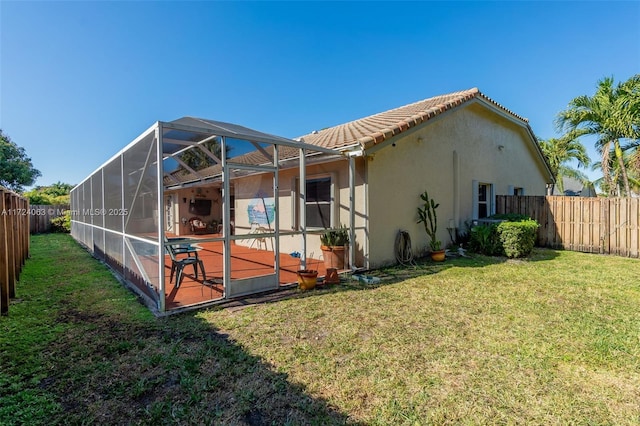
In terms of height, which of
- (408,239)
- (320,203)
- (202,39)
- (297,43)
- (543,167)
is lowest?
(408,239)

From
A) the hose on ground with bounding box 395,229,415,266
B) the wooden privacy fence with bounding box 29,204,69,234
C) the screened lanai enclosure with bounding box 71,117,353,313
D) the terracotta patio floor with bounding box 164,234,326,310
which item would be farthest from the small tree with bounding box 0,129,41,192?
the hose on ground with bounding box 395,229,415,266

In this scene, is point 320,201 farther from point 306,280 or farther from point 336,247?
point 306,280

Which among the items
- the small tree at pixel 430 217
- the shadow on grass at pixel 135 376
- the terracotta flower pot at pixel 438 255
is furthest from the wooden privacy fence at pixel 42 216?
the terracotta flower pot at pixel 438 255

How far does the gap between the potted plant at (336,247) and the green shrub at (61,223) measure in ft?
71.9

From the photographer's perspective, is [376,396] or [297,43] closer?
[376,396]

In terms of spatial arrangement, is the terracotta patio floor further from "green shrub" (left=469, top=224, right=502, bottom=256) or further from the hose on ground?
"green shrub" (left=469, top=224, right=502, bottom=256)

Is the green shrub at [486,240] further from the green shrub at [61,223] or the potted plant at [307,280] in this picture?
the green shrub at [61,223]

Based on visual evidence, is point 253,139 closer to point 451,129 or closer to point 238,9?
point 238,9

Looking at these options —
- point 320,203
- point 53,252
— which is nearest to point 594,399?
point 320,203

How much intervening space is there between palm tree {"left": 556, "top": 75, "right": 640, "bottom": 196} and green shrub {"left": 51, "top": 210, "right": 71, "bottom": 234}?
1178 inches

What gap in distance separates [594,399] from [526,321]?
72.0 inches

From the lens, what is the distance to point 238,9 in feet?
29.9

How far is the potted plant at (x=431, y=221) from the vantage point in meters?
8.48

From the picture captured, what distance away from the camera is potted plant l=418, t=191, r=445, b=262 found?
8.48 m
